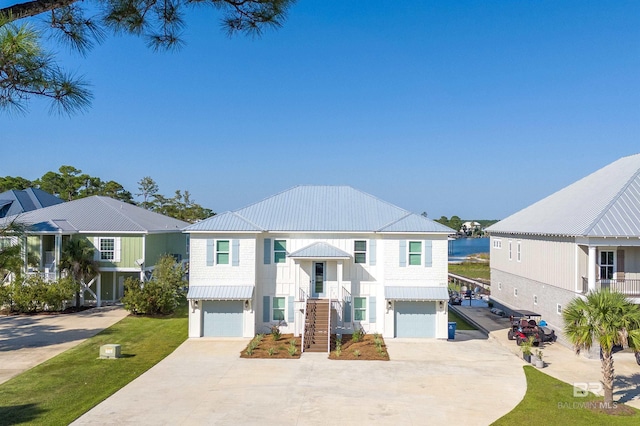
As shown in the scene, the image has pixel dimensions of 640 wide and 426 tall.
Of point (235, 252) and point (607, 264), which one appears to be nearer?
point (607, 264)

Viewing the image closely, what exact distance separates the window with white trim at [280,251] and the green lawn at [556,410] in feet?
44.2

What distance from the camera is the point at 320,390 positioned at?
15781mm

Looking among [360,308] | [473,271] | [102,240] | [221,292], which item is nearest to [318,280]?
[360,308]

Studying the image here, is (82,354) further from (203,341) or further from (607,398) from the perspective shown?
(607,398)

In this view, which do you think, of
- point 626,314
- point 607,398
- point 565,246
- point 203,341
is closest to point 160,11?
point 626,314

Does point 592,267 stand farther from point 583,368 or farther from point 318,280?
point 318,280

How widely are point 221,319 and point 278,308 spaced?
3.16m

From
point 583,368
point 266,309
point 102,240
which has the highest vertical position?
point 102,240

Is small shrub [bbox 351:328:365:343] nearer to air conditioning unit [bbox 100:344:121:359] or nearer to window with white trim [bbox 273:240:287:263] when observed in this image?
window with white trim [bbox 273:240:287:263]

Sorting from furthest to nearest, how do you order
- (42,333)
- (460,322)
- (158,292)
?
1. (460,322)
2. (158,292)
3. (42,333)

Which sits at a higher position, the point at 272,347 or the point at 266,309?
the point at 266,309

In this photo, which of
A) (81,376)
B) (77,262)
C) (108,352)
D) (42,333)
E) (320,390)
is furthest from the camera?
(77,262)

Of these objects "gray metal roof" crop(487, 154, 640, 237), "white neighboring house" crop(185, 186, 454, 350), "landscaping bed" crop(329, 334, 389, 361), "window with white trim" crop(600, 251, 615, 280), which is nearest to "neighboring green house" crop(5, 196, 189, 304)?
"white neighboring house" crop(185, 186, 454, 350)

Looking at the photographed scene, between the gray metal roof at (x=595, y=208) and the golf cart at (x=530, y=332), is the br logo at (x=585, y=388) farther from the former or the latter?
the gray metal roof at (x=595, y=208)
